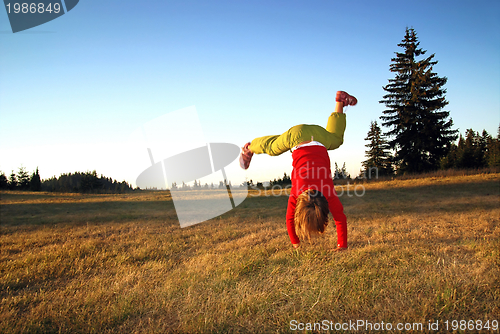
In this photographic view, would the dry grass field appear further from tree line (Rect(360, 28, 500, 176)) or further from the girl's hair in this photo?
tree line (Rect(360, 28, 500, 176))

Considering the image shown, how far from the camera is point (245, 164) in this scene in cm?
521

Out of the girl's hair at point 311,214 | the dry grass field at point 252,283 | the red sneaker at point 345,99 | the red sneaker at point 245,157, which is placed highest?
the red sneaker at point 345,99

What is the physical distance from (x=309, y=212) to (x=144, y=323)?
2.62 metres

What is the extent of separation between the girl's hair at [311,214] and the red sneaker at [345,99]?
1786 mm

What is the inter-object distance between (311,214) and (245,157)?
6.09 feet

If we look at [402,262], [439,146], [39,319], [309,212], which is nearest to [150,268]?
[39,319]

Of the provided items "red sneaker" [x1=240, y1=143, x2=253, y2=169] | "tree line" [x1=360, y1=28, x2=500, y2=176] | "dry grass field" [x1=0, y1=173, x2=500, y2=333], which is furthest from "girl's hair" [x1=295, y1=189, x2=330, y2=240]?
"tree line" [x1=360, y1=28, x2=500, y2=176]

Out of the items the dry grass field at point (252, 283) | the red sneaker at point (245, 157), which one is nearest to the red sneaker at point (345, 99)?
the red sneaker at point (245, 157)

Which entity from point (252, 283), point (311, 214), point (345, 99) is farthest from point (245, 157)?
point (252, 283)

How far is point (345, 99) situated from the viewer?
4.68 m

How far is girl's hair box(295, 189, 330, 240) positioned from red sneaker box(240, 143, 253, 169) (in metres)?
1.44

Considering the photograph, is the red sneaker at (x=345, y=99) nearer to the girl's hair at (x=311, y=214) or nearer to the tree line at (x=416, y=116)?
the girl's hair at (x=311, y=214)

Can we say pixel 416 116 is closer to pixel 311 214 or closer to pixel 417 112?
pixel 417 112

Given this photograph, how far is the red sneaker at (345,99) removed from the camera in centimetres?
468
